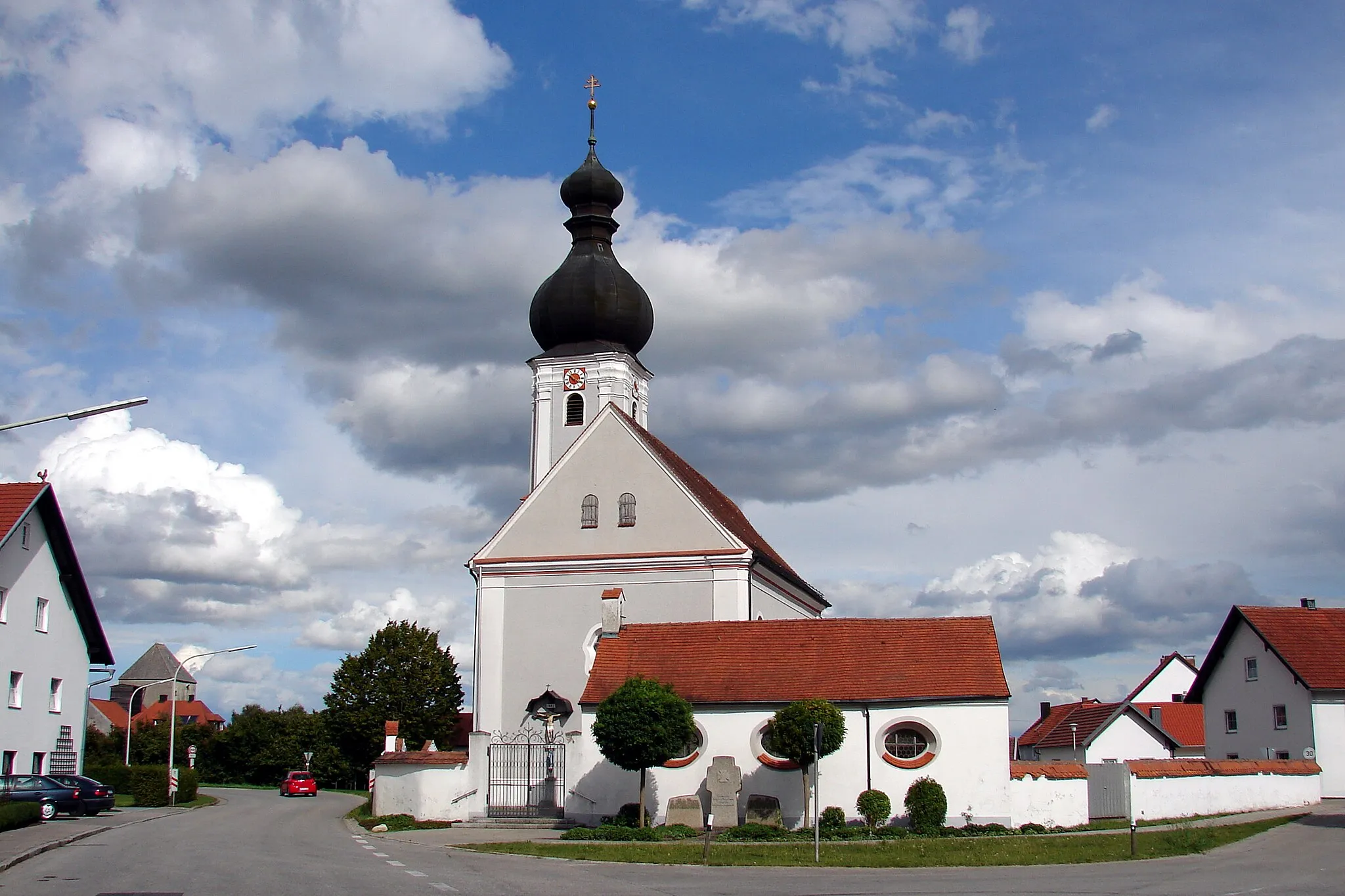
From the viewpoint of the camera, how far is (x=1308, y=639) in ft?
140

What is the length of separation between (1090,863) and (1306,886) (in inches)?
175

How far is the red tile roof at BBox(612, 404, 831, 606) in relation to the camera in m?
42.3

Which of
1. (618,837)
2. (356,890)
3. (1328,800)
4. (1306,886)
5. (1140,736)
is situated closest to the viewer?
(356,890)

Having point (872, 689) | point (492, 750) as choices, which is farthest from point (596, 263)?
point (872, 689)

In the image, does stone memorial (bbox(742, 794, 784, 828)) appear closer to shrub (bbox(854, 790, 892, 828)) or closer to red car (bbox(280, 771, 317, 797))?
shrub (bbox(854, 790, 892, 828))

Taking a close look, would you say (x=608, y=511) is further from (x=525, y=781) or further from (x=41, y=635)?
(x=41, y=635)

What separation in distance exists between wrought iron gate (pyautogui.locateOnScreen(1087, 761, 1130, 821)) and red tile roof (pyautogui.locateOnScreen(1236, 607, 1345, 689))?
440 inches

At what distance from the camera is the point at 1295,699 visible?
136 feet

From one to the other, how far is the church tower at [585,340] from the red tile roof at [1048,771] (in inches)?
897

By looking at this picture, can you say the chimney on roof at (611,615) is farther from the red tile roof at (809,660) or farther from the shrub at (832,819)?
the shrub at (832,819)

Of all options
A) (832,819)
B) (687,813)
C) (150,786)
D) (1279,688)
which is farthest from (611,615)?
(1279,688)

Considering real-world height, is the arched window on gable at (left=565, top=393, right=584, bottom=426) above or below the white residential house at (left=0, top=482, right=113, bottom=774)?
above

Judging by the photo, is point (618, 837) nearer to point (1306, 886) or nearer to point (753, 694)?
point (753, 694)

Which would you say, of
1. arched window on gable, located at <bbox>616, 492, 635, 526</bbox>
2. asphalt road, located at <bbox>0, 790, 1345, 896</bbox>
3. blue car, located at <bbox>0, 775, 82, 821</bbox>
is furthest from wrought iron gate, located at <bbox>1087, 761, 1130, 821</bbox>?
blue car, located at <bbox>0, 775, 82, 821</bbox>
